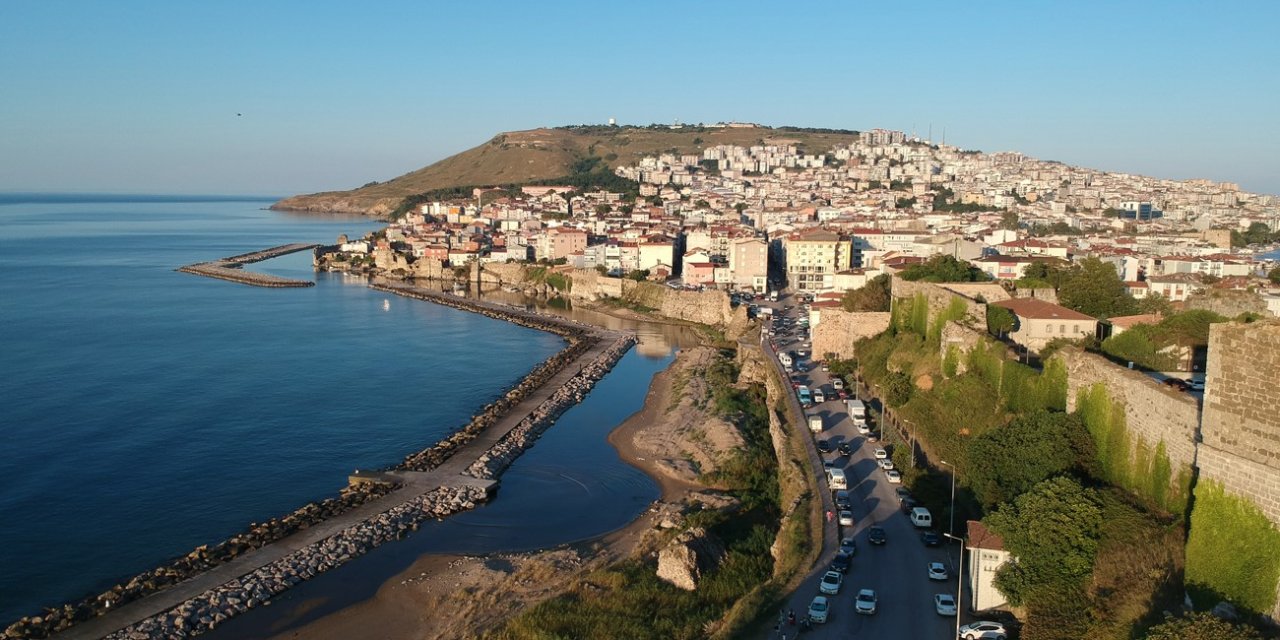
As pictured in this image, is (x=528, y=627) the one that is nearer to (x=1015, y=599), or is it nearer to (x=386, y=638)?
(x=386, y=638)

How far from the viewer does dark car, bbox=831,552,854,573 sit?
27.2 ft

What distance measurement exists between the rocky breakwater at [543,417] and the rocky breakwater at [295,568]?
4.03 feet

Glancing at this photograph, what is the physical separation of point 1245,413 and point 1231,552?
87 cm

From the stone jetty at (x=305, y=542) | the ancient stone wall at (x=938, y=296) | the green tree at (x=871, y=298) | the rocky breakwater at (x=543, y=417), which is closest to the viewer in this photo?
the stone jetty at (x=305, y=542)

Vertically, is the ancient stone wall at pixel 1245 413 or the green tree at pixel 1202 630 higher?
the ancient stone wall at pixel 1245 413

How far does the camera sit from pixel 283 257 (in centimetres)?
5281

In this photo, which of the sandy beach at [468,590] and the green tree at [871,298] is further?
the green tree at [871,298]

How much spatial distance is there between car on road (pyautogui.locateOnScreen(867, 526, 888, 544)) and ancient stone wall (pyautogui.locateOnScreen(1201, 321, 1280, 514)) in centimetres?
340

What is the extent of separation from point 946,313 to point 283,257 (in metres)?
45.9

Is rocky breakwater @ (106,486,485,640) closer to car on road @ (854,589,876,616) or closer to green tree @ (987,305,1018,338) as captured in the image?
car on road @ (854,589,876,616)

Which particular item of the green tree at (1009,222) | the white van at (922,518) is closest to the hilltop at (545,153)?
the green tree at (1009,222)

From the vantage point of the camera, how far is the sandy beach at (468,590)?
9203mm

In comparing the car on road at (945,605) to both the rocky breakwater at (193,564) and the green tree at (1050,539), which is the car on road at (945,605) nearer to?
the green tree at (1050,539)

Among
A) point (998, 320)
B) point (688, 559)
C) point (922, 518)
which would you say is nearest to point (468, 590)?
point (688, 559)
